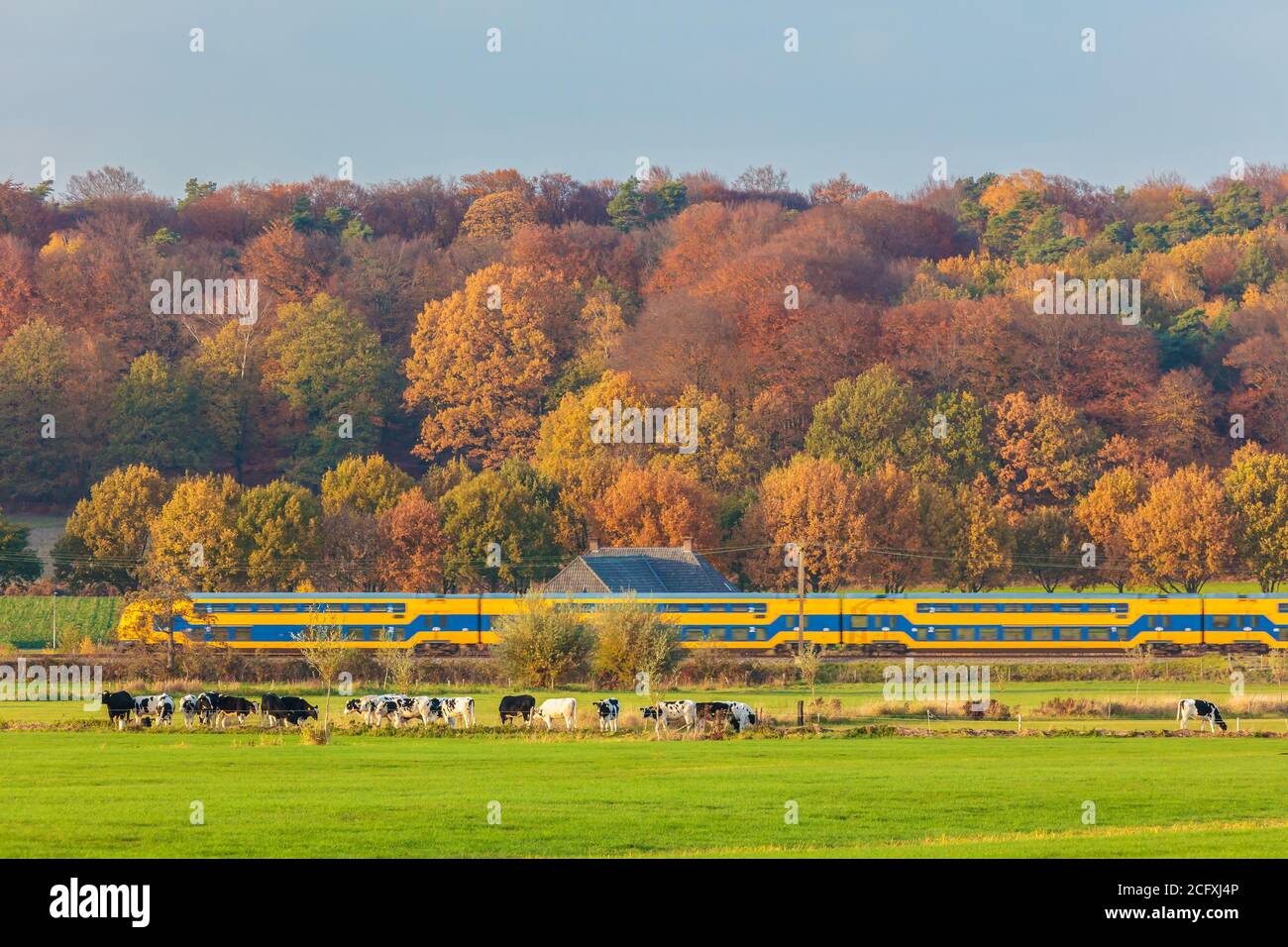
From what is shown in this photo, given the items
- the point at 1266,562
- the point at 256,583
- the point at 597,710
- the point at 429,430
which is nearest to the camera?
the point at 597,710

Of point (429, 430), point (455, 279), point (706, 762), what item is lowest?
point (706, 762)

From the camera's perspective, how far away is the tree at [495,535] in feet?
305

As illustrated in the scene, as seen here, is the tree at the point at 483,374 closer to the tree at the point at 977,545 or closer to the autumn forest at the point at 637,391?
the autumn forest at the point at 637,391

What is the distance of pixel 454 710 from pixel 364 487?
185ft

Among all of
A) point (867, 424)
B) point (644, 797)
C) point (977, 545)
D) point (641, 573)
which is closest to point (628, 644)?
point (641, 573)

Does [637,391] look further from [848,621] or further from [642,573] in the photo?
[848,621]

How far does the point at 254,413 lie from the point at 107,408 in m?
9.79

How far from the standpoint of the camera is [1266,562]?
95688 millimetres

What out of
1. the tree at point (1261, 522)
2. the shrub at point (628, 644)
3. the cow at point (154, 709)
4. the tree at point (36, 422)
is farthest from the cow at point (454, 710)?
the tree at point (36, 422)

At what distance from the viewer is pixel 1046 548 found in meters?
98.1

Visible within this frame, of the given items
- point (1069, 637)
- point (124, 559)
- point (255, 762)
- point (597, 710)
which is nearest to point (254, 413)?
point (124, 559)

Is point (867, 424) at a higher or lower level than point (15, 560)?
higher
